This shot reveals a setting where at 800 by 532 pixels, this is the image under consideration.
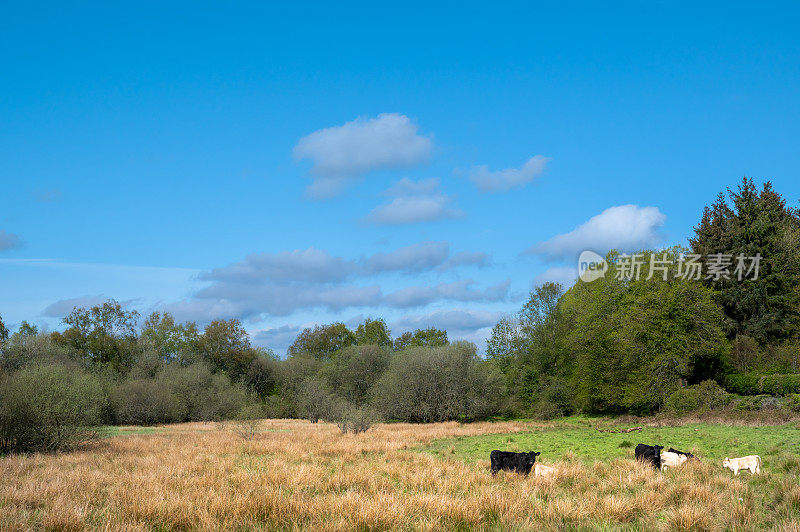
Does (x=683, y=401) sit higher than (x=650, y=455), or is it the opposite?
(x=650, y=455)

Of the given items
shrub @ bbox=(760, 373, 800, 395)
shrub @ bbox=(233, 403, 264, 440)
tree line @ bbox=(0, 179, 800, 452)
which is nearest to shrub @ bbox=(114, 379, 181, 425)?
tree line @ bbox=(0, 179, 800, 452)

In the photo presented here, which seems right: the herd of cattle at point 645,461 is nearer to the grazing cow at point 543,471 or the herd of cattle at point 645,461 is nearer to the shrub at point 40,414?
the grazing cow at point 543,471

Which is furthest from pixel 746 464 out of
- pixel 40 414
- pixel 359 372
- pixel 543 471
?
pixel 359 372

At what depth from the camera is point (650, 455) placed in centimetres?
1162

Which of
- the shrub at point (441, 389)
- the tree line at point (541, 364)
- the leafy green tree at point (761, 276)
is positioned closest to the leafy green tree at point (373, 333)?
the tree line at point (541, 364)

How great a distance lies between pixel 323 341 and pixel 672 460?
71.7 meters

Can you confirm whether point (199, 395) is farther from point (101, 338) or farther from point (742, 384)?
point (742, 384)

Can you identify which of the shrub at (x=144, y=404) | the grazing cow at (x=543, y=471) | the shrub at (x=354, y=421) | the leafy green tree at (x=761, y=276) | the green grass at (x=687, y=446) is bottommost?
the shrub at (x=144, y=404)

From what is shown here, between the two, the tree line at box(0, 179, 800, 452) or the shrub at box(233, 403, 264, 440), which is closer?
the shrub at box(233, 403, 264, 440)

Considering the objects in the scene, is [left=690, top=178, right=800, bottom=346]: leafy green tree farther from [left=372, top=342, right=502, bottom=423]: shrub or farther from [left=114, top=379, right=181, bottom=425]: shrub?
[left=114, top=379, right=181, bottom=425]: shrub

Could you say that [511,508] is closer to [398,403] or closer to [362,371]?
[398,403]

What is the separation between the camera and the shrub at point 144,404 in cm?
4544

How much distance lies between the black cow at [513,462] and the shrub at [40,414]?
56.9ft

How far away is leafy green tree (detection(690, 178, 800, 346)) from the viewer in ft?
135
